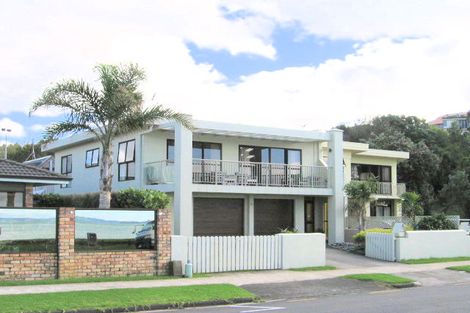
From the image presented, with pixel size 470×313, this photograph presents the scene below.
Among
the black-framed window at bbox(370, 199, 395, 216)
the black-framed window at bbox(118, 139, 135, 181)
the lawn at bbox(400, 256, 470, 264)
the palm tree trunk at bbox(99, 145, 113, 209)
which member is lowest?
the lawn at bbox(400, 256, 470, 264)

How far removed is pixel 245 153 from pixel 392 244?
8097mm

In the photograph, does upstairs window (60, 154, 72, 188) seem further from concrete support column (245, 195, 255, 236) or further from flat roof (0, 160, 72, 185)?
flat roof (0, 160, 72, 185)

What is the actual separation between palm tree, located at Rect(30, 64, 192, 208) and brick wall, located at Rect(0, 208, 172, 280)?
6.41ft

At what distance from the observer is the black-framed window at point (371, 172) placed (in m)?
34.5

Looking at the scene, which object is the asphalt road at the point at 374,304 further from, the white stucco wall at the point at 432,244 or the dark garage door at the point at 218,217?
the dark garage door at the point at 218,217

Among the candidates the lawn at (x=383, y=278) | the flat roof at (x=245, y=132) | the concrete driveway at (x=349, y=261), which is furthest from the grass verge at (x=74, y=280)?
the flat roof at (x=245, y=132)

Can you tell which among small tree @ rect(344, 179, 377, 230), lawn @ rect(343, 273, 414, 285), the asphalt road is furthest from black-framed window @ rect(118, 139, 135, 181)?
the asphalt road

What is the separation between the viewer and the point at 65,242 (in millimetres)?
15555

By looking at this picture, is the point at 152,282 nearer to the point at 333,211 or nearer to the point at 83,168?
the point at 333,211

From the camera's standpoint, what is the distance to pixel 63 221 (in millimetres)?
15570

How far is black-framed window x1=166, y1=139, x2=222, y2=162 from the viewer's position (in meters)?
26.0

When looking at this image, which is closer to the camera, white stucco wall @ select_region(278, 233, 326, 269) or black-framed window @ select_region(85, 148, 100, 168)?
white stucco wall @ select_region(278, 233, 326, 269)

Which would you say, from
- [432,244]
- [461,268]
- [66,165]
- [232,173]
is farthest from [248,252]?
[66,165]

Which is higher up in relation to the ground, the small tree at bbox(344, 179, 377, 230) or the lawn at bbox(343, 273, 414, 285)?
the small tree at bbox(344, 179, 377, 230)
